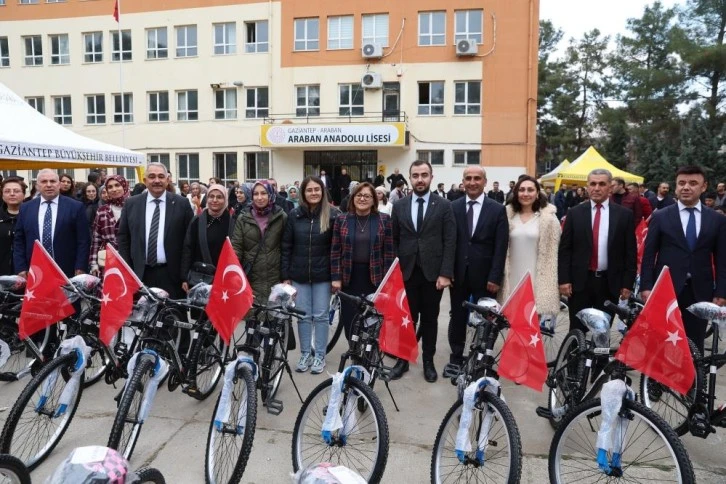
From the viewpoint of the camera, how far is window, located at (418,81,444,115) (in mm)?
24172

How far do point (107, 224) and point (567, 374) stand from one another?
4.56m

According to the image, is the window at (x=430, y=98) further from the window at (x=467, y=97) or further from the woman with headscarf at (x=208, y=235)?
the woman with headscarf at (x=208, y=235)

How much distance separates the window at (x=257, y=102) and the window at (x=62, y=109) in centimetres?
978

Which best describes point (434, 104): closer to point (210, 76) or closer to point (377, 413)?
point (210, 76)

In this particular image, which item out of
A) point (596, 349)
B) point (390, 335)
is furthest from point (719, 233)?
point (390, 335)

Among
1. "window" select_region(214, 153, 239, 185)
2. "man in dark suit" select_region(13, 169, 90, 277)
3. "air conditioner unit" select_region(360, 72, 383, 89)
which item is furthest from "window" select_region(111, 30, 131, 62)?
"man in dark suit" select_region(13, 169, 90, 277)

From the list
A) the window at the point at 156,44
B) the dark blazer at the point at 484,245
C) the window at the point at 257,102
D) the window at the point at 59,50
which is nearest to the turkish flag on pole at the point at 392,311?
the dark blazer at the point at 484,245

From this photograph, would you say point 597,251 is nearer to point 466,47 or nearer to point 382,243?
point 382,243

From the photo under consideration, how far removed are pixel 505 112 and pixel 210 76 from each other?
14.1 m

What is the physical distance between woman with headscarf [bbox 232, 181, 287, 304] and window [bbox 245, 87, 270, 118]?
21.8 metres

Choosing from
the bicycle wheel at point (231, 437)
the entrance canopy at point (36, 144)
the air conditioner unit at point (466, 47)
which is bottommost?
the bicycle wheel at point (231, 437)

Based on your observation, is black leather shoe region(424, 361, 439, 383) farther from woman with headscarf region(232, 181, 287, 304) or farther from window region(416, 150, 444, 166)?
window region(416, 150, 444, 166)

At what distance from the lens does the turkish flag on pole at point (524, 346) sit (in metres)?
3.02

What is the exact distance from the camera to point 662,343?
9.57ft
